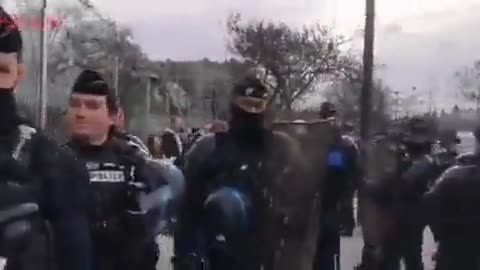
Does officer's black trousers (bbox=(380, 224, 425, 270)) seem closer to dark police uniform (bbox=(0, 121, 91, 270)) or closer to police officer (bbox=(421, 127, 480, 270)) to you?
police officer (bbox=(421, 127, 480, 270))

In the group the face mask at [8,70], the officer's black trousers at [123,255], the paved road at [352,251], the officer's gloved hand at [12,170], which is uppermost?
the face mask at [8,70]

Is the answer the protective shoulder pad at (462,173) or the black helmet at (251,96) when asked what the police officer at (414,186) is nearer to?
the protective shoulder pad at (462,173)

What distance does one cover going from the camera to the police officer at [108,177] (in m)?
3.36

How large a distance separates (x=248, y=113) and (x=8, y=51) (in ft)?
4.19

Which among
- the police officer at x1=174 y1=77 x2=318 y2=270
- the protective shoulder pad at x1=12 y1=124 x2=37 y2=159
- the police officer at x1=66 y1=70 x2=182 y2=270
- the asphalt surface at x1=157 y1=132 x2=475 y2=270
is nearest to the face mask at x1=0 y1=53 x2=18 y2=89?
the protective shoulder pad at x1=12 y1=124 x2=37 y2=159

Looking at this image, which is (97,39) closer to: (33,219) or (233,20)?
(233,20)

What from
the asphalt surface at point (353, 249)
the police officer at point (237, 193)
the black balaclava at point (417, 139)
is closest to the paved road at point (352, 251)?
the asphalt surface at point (353, 249)

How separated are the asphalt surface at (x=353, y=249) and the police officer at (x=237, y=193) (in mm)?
348

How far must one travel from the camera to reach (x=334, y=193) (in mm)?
4734

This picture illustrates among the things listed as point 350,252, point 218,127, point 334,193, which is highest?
point 218,127

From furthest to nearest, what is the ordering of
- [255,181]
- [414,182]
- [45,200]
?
[414,182] → [255,181] → [45,200]

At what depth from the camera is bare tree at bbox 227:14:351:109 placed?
13.8 ft

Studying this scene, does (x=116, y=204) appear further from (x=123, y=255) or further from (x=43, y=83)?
(x=43, y=83)

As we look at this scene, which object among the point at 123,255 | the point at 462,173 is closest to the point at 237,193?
the point at 123,255
